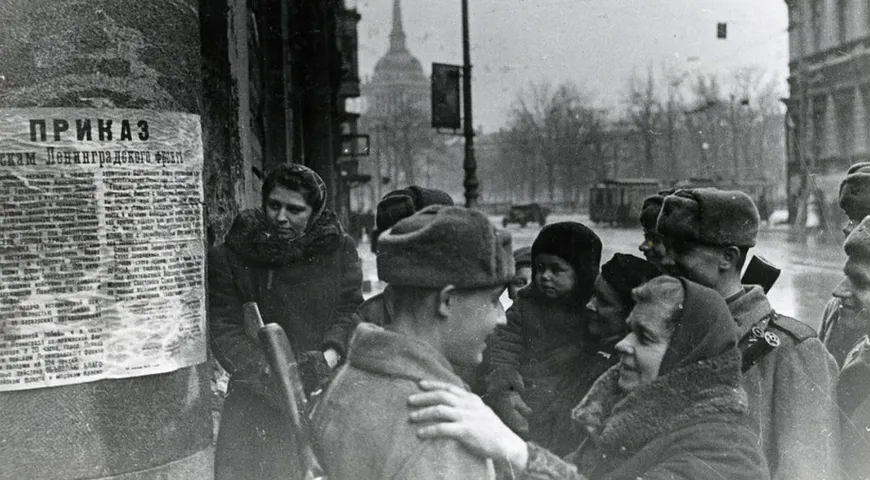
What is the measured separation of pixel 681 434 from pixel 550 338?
3.42 feet

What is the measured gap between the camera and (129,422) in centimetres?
253

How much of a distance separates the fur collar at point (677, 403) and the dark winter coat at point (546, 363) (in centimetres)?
75

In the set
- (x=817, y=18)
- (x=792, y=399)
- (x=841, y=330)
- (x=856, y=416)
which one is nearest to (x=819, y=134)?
(x=817, y=18)

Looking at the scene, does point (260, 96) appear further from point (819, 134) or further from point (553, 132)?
point (819, 134)

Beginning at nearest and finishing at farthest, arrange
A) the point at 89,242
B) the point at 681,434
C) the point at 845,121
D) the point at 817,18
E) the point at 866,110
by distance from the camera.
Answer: the point at 681,434 < the point at 89,242 < the point at 817,18 < the point at 866,110 < the point at 845,121

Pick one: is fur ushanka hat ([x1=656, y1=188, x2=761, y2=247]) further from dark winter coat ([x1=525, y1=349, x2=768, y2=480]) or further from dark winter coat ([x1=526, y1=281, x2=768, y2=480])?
dark winter coat ([x1=525, y1=349, x2=768, y2=480])

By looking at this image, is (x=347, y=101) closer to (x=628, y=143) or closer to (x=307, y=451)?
(x=628, y=143)

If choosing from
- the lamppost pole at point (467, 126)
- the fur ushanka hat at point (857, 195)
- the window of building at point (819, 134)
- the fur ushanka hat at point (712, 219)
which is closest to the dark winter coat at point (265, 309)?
the fur ushanka hat at point (712, 219)

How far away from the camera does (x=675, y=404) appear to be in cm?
220

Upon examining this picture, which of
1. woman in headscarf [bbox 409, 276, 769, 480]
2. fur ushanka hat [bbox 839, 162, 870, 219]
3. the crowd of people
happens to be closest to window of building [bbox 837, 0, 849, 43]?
fur ushanka hat [bbox 839, 162, 870, 219]

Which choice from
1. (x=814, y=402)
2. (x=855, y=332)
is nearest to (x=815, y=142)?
(x=855, y=332)

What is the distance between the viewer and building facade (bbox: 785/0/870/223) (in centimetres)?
689

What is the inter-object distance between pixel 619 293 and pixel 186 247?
1.55 m

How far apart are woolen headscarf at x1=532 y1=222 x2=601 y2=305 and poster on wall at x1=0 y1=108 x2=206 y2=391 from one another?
4.56ft
